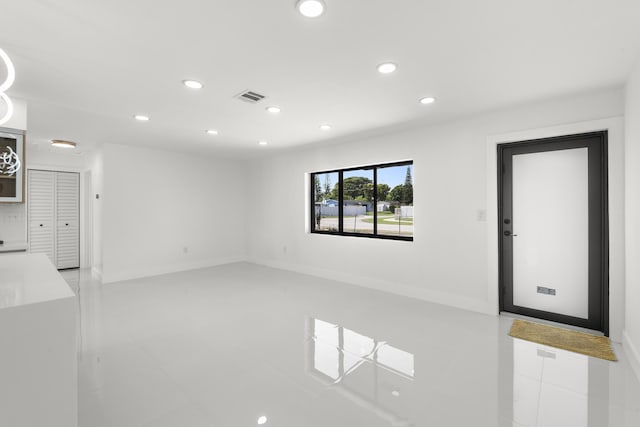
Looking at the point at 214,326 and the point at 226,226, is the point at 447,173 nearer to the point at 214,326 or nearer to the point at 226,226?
the point at 214,326

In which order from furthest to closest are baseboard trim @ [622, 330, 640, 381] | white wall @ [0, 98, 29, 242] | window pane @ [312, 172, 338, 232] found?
window pane @ [312, 172, 338, 232] → white wall @ [0, 98, 29, 242] → baseboard trim @ [622, 330, 640, 381]

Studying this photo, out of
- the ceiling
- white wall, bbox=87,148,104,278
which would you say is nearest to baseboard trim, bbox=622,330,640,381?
the ceiling

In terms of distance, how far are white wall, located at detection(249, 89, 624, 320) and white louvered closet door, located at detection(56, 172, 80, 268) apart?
508 cm

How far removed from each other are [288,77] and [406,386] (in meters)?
2.63

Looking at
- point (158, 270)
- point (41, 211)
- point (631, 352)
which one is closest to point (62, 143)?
point (41, 211)

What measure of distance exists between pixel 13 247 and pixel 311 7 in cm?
377

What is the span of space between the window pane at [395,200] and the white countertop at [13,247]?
14.7 ft

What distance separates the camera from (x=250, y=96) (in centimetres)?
305

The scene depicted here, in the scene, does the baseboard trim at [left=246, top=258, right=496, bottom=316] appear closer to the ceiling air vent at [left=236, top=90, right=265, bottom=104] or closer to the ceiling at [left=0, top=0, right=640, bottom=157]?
the ceiling at [left=0, top=0, right=640, bottom=157]

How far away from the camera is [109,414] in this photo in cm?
180

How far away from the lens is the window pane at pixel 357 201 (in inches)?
199

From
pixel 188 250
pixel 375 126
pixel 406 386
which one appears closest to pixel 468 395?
pixel 406 386

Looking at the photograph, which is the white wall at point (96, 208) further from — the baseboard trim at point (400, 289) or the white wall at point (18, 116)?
the baseboard trim at point (400, 289)

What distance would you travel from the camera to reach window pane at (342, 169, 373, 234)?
5.05 m
